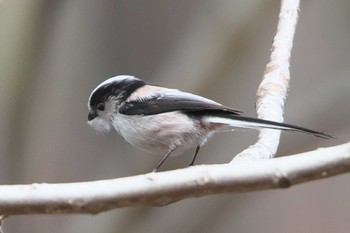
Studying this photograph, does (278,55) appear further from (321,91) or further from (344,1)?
(344,1)

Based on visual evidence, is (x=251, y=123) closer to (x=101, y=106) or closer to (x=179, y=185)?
(x=101, y=106)

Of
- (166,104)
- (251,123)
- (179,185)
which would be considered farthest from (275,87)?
(179,185)

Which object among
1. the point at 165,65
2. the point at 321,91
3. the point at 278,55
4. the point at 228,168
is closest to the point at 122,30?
the point at 165,65

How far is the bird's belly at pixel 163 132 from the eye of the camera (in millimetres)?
2236

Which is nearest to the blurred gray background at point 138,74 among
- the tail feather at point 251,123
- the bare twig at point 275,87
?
the bare twig at point 275,87

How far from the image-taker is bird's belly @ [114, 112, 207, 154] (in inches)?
88.0

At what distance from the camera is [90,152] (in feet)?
12.6

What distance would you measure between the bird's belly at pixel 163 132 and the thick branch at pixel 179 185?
3.25 ft

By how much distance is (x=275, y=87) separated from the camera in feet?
8.28

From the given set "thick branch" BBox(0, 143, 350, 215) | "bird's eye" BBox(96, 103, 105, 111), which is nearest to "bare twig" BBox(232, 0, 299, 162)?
"bird's eye" BBox(96, 103, 105, 111)

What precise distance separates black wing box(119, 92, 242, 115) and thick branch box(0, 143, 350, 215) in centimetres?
97

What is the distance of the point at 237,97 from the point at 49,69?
1036mm

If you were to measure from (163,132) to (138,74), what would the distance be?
5.43ft

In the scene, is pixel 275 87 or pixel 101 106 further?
pixel 275 87
